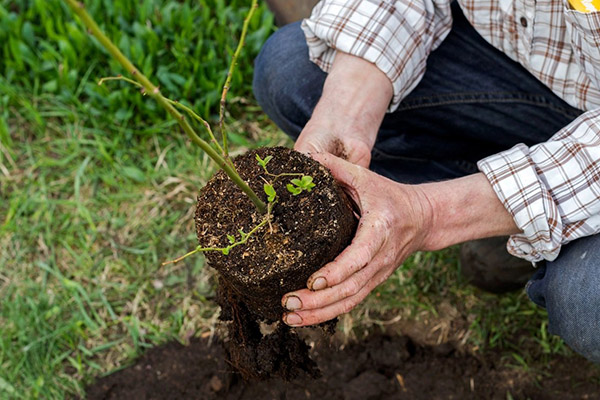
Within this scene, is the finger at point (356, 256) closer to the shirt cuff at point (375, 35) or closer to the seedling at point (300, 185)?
the seedling at point (300, 185)

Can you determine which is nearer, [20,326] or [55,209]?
[20,326]

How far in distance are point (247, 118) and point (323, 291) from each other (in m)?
1.40

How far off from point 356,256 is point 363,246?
0.03 m

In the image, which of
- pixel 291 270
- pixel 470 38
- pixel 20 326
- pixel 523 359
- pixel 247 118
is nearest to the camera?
pixel 291 270

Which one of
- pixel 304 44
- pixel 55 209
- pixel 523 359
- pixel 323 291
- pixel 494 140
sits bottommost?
pixel 523 359

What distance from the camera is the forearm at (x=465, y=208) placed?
138 cm

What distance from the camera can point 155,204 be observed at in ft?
7.44

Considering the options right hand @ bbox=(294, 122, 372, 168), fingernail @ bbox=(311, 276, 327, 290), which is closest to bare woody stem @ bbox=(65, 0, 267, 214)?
fingernail @ bbox=(311, 276, 327, 290)

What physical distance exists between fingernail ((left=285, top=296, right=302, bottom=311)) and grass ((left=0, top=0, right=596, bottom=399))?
0.73 m

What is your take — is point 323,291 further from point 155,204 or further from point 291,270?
point 155,204

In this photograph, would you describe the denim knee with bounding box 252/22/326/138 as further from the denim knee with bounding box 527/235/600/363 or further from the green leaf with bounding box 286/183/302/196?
the denim knee with bounding box 527/235/600/363

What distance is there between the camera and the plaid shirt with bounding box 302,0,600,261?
1.30 meters

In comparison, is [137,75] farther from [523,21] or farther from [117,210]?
[117,210]

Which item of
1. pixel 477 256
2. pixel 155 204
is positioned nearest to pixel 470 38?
pixel 477 256
